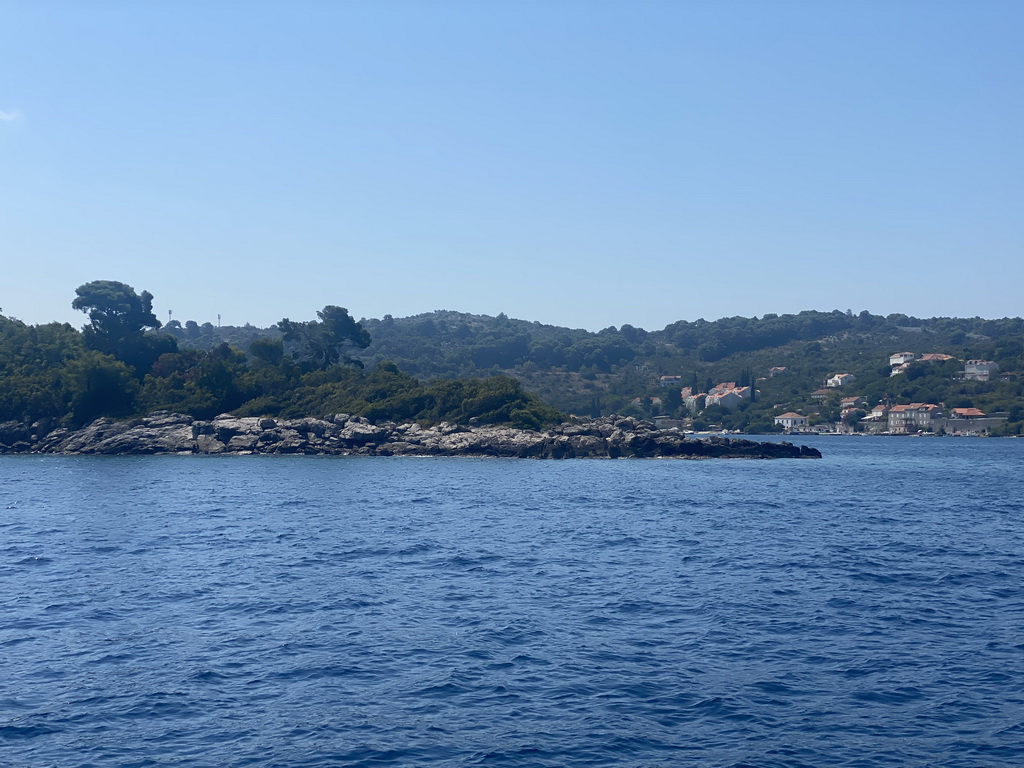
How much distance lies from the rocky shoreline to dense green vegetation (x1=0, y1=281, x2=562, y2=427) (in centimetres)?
401

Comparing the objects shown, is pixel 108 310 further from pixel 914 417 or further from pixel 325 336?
pixel 914 417

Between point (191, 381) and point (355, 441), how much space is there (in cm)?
3099

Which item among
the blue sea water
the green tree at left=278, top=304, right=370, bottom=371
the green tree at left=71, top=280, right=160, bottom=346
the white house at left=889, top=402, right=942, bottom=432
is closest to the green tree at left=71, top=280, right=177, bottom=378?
the green tree at left=71, top=280, right=160, bottom=346

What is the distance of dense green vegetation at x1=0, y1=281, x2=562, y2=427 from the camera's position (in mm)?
116688

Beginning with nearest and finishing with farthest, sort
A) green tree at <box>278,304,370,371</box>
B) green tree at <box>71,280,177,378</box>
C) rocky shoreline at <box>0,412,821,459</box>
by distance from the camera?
1. rocky shoreline at <box>0,412,821,459</box>
2. green tree at <box>71,280,177,378</box>
3. green tree at <box>278,304,370,371</box>

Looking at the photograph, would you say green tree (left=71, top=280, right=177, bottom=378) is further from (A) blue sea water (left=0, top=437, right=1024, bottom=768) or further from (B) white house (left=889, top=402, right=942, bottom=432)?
(B) white house (left=889, top=402, right=942, bottom=432)

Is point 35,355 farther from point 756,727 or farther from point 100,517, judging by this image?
point 756,727

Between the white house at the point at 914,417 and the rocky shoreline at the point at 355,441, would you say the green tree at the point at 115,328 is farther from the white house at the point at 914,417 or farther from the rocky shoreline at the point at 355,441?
the white house at the point at 914,417

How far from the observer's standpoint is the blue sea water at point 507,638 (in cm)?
1672

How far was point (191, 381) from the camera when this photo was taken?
126 m

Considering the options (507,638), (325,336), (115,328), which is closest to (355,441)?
(325,336)

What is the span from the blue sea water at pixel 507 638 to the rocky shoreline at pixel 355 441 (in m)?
55.2

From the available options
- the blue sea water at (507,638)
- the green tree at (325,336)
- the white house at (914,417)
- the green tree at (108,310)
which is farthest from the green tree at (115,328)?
the white house at (914,417)

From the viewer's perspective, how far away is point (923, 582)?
31469 millimetres
